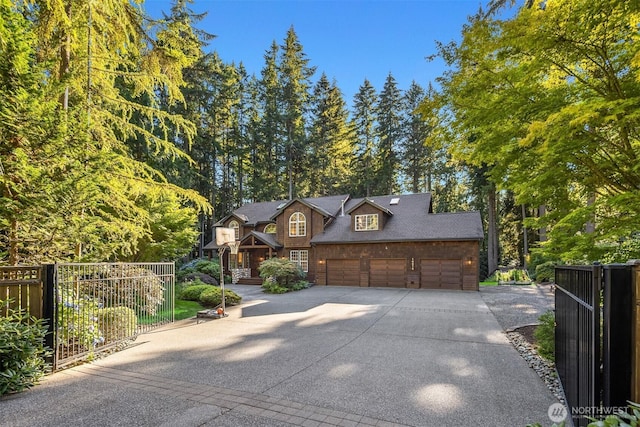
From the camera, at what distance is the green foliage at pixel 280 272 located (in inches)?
697

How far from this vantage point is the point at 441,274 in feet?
58.8

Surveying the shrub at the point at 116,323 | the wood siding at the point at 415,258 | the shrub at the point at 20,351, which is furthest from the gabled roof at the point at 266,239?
the shrub at the point at 20,351

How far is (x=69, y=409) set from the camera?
3910 millimetres

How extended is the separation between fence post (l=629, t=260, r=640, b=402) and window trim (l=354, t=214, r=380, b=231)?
59.3ft

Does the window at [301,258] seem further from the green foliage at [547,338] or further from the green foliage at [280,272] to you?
the green foliage at [547,338]

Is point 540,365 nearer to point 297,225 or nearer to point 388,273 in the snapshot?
point 388,273

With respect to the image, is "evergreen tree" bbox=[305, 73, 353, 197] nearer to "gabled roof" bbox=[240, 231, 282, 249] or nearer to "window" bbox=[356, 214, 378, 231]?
"gabled roof" bbox=[240, 231, 282, 249]

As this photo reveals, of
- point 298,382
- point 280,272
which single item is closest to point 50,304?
point 298,382

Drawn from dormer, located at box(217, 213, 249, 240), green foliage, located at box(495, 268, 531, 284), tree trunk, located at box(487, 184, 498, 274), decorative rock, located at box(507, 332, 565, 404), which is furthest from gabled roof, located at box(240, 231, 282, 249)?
decorative rock, located at box(507, 332, 565, 404)

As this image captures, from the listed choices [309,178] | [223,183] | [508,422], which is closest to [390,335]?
[508,422]

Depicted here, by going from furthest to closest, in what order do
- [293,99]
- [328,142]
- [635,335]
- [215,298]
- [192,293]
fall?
[328,142] < [293,99] < [192,293] < [215,298] < [635,335]

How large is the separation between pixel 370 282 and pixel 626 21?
1647cm

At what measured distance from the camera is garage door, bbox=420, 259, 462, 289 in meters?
17.6

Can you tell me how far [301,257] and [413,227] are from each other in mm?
7697
